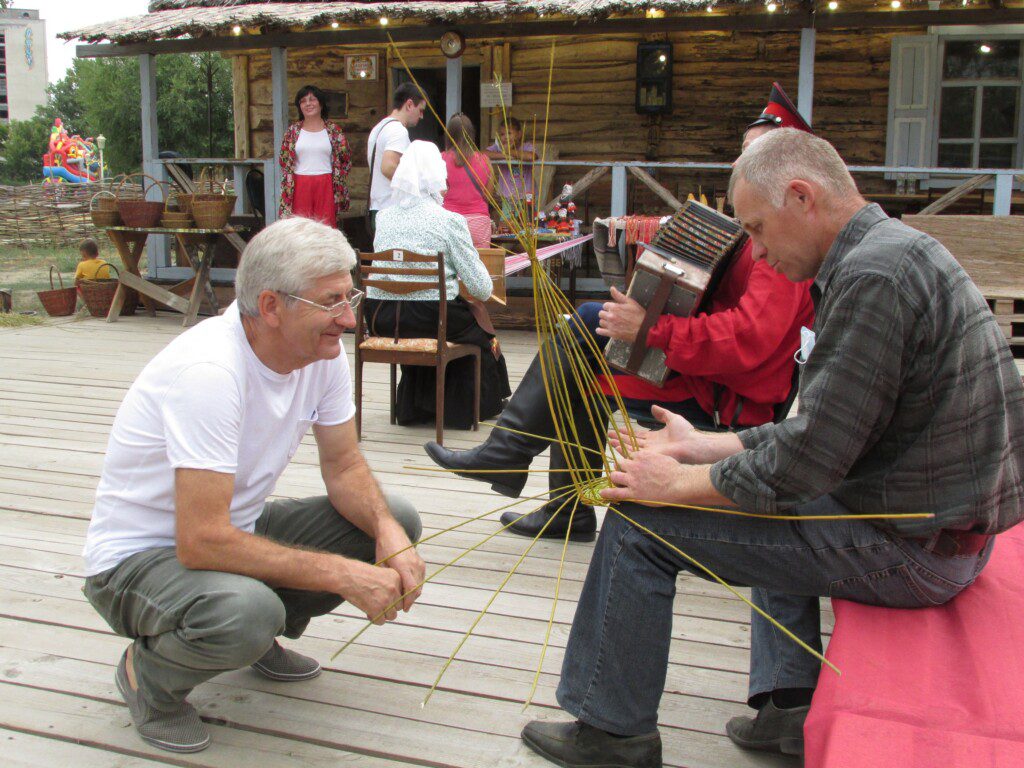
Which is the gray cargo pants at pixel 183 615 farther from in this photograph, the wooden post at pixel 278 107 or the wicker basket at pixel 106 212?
the wooden post at pixel 278 107

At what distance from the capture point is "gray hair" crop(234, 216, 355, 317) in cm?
192

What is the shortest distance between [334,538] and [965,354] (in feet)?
4.43

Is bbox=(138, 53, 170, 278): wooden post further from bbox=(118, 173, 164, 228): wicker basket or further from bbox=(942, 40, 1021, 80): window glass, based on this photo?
bbox=(942, 40, 1021, 80): window glass

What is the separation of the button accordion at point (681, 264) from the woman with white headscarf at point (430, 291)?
171 cm

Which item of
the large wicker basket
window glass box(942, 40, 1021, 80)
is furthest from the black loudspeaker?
the large wicker basket

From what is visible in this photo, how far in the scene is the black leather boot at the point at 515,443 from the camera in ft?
9.98

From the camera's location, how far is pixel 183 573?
1.89 m

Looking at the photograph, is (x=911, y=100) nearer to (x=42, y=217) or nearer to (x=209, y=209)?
(x=209, y=209)

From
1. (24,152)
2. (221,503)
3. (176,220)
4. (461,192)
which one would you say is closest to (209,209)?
(176,220)

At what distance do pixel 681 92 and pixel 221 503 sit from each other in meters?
8.40

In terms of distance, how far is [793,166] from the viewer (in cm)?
174

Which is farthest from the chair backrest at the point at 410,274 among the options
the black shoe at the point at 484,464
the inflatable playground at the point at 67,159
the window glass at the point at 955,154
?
the inflatable playground at the point at 67,159

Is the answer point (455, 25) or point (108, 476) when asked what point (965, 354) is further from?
point (455, 25)

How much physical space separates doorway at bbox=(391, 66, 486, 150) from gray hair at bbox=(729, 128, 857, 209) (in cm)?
866
